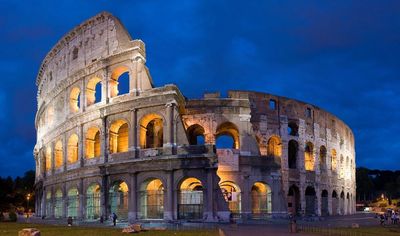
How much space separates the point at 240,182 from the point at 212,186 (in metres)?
4.82

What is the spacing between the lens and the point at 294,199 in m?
42.4

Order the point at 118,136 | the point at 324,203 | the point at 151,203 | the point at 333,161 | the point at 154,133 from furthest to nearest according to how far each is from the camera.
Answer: the point at 333,161 < the point at 324,203 < the point at 118,136 < the point at 154,133 < the point at 151,203

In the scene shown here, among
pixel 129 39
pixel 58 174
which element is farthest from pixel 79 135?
pixel 129 39

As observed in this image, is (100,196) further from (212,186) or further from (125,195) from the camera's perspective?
(212,186)

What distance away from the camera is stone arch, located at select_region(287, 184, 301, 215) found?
41.8m

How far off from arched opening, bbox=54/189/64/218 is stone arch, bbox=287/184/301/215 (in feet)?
63.2

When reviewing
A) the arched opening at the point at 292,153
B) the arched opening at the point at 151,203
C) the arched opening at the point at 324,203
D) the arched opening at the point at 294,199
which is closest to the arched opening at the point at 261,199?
the arched opening at the point at 294,199

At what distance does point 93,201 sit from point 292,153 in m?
18.1

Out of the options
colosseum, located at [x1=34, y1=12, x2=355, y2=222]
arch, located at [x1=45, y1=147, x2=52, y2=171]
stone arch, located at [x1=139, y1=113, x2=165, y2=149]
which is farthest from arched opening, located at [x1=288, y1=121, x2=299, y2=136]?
arch, located at [x1=45, y1=147, x2=52, y2=171]

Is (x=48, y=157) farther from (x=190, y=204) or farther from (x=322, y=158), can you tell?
(x=322, y=158)

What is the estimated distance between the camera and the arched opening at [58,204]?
41031mm

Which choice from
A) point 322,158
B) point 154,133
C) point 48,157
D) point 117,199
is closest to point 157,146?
point 154,133

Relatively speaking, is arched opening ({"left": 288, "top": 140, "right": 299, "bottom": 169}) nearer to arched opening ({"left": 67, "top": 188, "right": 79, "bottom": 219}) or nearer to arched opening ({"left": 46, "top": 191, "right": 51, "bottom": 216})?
arched opening ({"left": 67, "top": 188, "right": 79, "bottom": 219})

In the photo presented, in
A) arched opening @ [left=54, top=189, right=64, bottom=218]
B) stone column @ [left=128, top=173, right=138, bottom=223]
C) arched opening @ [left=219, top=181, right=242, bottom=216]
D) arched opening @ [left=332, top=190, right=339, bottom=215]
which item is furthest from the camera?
arched opening @ [left=332, top=190, right=339, bottom=215]
